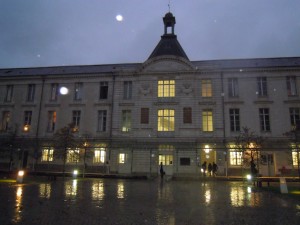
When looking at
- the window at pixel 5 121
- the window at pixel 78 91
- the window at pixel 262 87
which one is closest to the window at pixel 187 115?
the window at pixel 262 87

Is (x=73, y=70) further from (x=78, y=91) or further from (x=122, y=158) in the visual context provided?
(x=122, y=158)

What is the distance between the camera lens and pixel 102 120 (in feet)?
122

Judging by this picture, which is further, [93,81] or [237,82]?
[93,81]

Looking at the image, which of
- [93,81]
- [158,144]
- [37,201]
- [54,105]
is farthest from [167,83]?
[37,201]

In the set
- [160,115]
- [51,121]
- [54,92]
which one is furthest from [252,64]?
[51,121]

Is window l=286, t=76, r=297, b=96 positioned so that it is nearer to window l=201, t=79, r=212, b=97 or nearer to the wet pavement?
window l=201, t=79, r=212, b=97

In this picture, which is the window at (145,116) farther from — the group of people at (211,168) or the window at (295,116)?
the window at (295,116)

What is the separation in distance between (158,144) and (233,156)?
30.0ft

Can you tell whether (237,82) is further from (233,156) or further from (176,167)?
(176,167)

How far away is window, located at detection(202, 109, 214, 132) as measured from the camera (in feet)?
112

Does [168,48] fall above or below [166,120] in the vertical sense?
above

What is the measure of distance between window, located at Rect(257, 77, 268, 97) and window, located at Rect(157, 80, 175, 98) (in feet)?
35.4

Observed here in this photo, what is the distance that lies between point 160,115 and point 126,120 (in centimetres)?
467

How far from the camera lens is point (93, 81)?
38625mm
